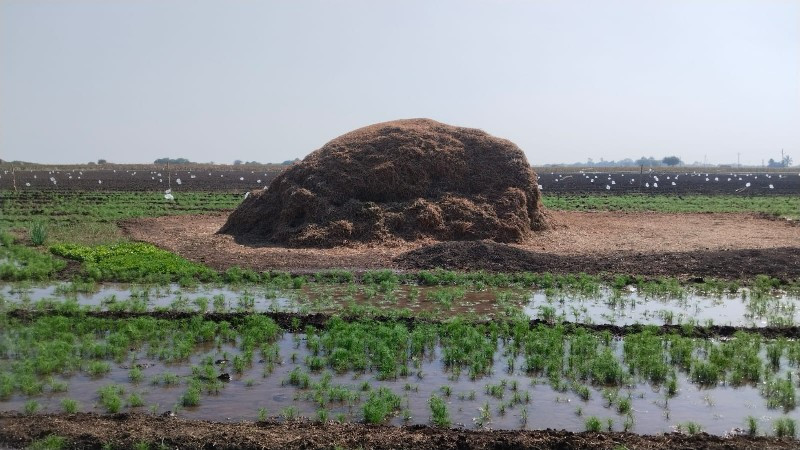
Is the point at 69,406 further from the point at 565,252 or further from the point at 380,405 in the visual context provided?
the point at 565,252

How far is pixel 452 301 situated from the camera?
583 inches

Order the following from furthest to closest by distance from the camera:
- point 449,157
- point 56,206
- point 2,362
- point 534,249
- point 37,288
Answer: point 56,206 < point 449,157 < point 534,249 < point 37,288 < point 2,362

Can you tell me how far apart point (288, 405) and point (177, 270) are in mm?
9807

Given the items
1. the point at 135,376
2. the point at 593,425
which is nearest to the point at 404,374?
the point at 593,425

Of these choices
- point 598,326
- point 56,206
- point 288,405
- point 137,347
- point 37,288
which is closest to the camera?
point 288,405

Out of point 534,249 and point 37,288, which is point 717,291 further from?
point 37,288

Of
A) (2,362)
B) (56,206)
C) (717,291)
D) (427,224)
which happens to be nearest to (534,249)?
(427,224)

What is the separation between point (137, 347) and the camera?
1131cm

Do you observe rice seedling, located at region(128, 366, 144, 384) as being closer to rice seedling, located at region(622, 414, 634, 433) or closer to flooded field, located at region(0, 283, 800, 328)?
flooded field, located at region(0, 283, 800, 328)

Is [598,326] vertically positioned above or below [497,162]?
below

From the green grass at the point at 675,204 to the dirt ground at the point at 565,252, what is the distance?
345 inches

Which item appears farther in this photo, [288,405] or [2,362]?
[2,362]

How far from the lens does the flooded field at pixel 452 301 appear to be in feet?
44.6

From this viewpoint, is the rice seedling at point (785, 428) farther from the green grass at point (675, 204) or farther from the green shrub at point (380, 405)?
the green grass at point (675, 204)
